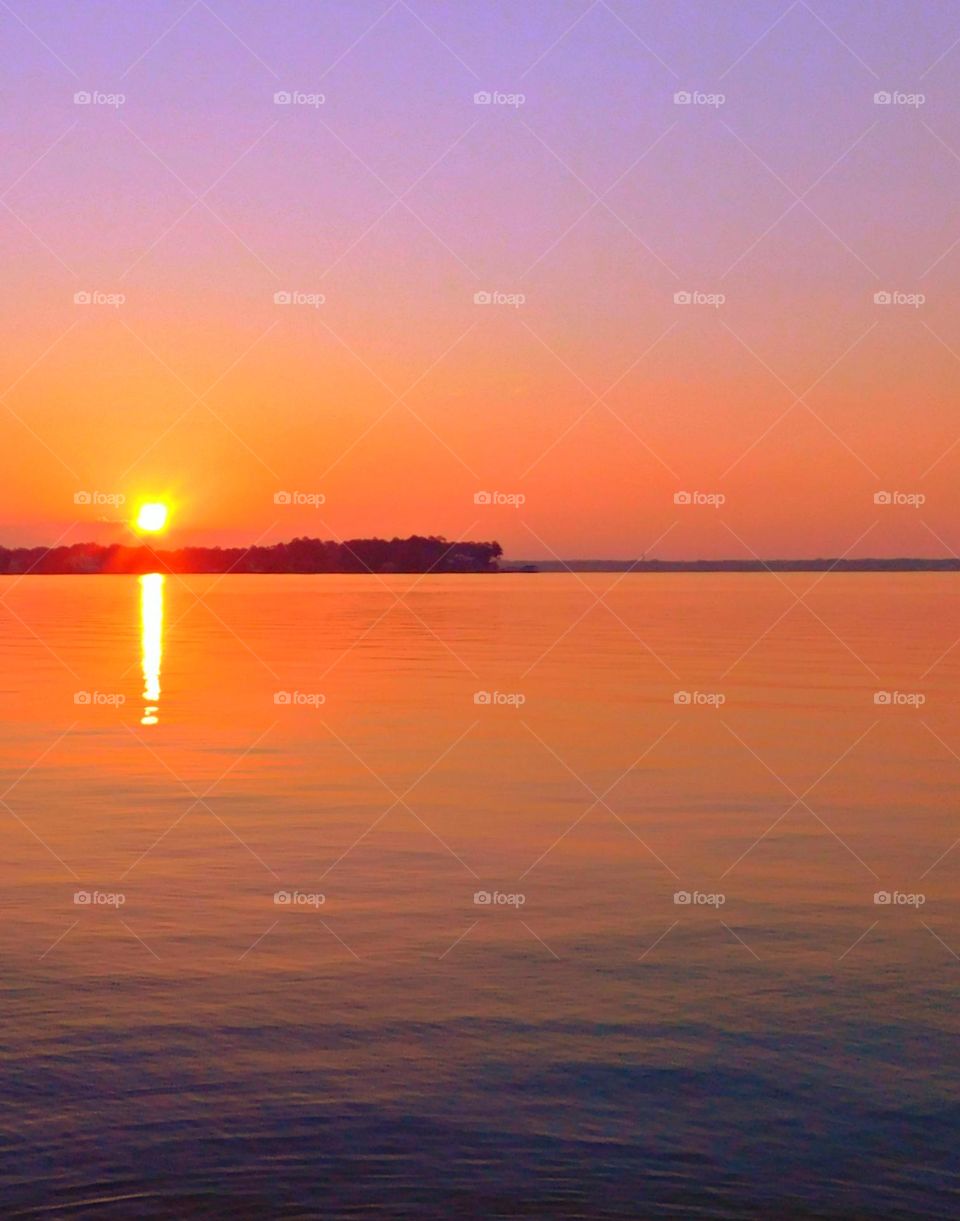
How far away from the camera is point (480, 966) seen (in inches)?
547

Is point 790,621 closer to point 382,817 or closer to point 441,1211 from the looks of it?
point 382,817

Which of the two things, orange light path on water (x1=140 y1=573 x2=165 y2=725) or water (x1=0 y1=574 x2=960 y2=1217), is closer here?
water (x1=0 y1=574 x2=960 y2=1217)

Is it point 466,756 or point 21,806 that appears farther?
point 466,756

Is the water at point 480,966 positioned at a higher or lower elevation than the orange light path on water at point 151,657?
lower

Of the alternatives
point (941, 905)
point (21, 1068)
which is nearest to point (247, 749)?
point (941, 905)

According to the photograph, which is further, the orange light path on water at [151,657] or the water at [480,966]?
the orange light path on water at [151,657]

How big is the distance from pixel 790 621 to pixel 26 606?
2118 inches

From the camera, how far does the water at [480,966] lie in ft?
31.2

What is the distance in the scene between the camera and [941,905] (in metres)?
16.4

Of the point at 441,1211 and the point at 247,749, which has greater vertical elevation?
the point at 247,749

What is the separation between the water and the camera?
9516mm

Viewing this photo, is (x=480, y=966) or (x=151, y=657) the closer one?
(x=480, y=966)

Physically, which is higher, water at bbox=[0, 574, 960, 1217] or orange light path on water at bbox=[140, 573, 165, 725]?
orange light path on water at bbox=[140, 573, 165, 725]

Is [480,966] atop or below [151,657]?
below
